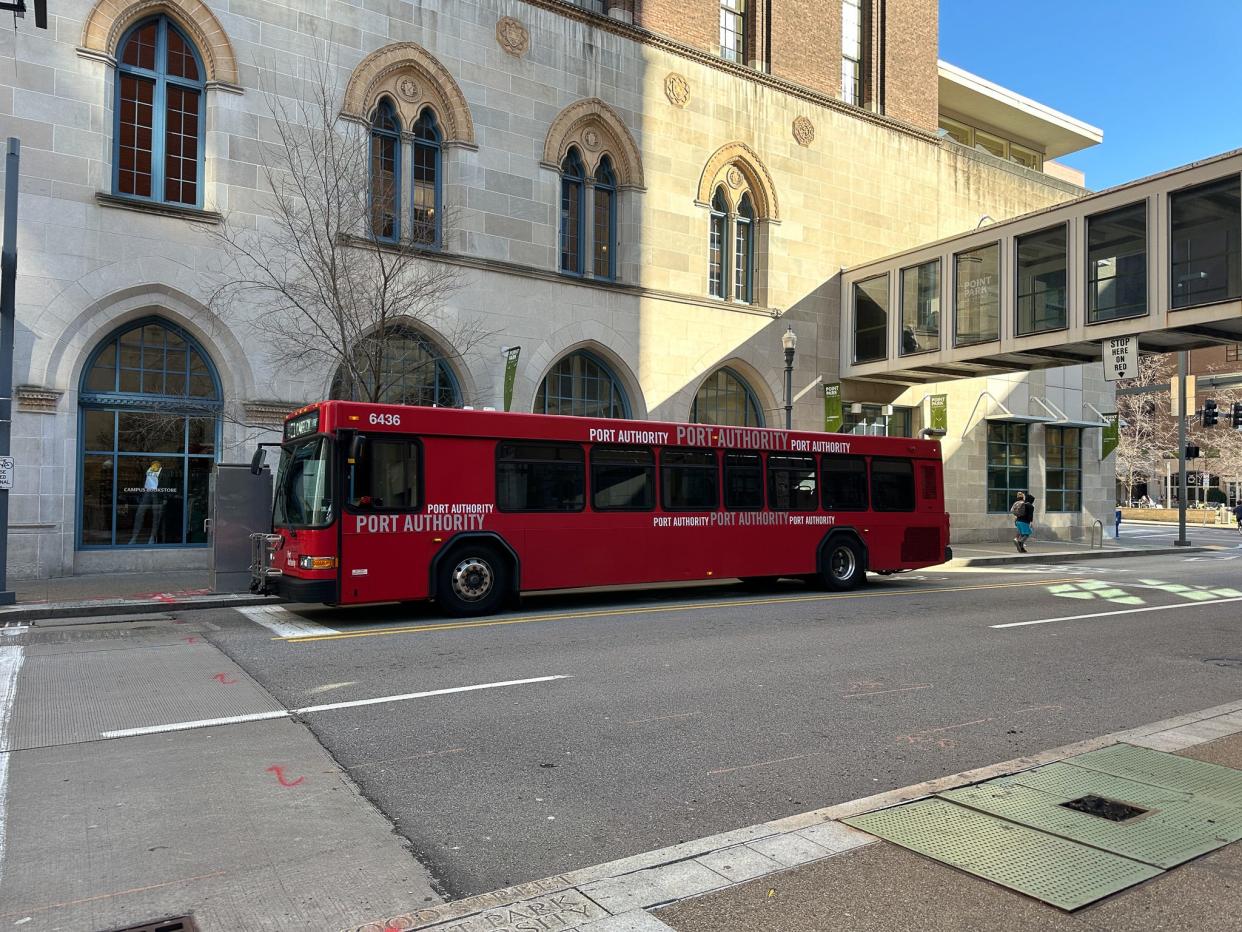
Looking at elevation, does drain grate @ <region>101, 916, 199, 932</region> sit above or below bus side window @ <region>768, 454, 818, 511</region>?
below

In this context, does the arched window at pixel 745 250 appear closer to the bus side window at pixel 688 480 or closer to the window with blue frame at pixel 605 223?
the window with blue frame at pixel 605 223

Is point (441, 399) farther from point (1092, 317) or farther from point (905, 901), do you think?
point (905, 901)

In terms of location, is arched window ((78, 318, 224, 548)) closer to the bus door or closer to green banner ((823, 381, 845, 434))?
the bus door

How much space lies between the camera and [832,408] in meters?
26.7

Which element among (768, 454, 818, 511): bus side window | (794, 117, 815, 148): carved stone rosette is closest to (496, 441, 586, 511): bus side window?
(768, 454, 818, 511): bus side window

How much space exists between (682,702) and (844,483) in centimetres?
1020

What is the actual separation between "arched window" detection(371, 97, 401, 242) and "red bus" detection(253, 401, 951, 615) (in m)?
8.02

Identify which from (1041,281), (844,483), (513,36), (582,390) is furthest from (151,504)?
(1041,281)

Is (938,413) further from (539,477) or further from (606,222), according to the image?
(539,477)

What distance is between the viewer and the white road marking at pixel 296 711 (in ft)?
21.3

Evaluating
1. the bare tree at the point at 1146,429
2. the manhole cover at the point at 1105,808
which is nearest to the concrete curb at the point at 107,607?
the manhole cover at the point at 1105,808

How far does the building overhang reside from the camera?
35656mm

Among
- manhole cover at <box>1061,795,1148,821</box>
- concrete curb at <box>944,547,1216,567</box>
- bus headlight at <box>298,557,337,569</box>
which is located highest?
bus headlight at <box>298,557,337,569</box>

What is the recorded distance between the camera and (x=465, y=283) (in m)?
20.7
